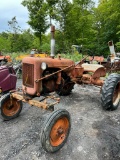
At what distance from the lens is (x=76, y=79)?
4.94 m

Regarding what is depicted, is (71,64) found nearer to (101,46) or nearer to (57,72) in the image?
(57,72)

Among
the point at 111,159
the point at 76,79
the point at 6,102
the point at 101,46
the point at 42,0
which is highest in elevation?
the point at 42,0

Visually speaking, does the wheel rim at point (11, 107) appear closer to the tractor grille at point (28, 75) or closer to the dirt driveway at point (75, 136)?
the dirt driveway at point (75, 136)

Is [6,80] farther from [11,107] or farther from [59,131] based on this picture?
[59,131]

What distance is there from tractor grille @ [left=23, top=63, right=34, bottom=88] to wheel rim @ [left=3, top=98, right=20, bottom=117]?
71 centimetres

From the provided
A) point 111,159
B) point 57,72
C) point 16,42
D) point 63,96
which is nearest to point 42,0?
point 16,42

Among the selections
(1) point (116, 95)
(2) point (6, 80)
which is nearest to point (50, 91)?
(1) point (116, 95)

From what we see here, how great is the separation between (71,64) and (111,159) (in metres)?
2.42

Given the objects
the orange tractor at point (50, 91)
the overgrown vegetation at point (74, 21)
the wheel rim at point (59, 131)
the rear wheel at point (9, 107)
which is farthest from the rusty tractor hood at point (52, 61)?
the overgrown vegetation at point (74, 21)

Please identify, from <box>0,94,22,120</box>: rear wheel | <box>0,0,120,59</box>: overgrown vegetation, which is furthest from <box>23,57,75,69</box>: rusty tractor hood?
<box>0,0,120,59</box>: overgrown vegetation

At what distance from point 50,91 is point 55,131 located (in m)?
1.15

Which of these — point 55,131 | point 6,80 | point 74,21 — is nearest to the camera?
point 55,131

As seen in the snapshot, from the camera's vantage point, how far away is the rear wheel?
12.6 ft

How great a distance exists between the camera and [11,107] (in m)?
4.09
